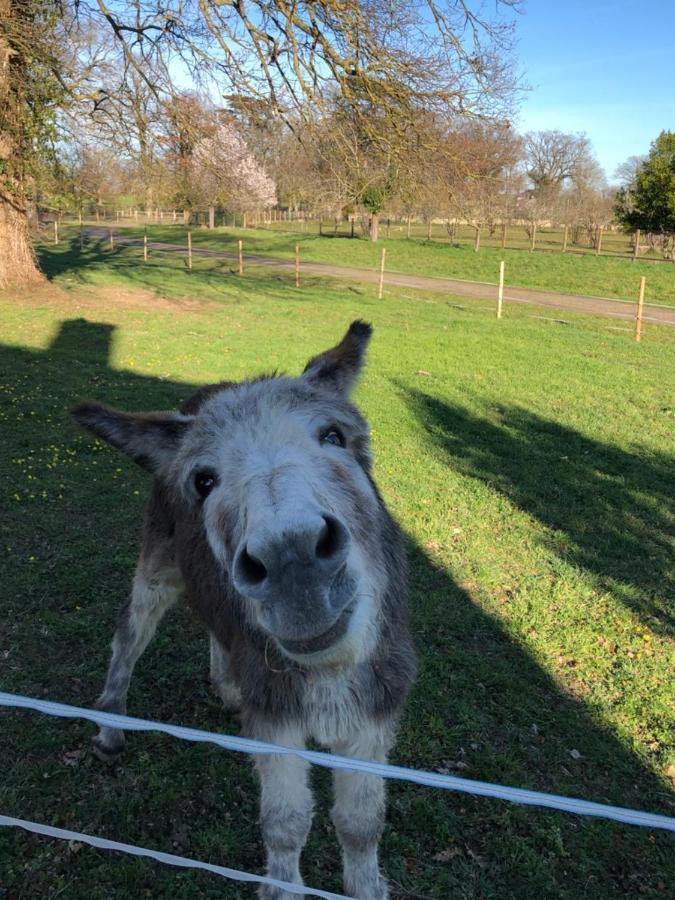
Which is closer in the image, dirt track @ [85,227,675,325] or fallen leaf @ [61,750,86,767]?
fallen leaf @ [61,750,86,767]

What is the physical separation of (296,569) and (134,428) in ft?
4.67

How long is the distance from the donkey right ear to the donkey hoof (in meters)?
1.84

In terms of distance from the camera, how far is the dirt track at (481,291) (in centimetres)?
2159

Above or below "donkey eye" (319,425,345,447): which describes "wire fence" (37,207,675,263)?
above

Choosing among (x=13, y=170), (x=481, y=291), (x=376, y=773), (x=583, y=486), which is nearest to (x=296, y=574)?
(x=376, y=773)

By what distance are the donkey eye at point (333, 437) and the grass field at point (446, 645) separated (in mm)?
2118

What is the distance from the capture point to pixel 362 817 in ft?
8.78

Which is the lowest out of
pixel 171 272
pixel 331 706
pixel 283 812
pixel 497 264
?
pixel 283 812

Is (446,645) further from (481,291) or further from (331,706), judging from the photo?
(481,291)

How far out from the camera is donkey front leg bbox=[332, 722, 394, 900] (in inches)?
105

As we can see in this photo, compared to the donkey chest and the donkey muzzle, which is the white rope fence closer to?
the donkey chest

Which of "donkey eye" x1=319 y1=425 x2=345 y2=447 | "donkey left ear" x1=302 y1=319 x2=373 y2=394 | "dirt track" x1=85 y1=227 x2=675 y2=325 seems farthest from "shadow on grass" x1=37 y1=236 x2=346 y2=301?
"donkey eye" x1=319 y1=425 x2=345 y2=447

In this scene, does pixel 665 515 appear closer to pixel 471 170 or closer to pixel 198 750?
pixel 198 750

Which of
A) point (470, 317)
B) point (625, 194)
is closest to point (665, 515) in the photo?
point (470, 317)
